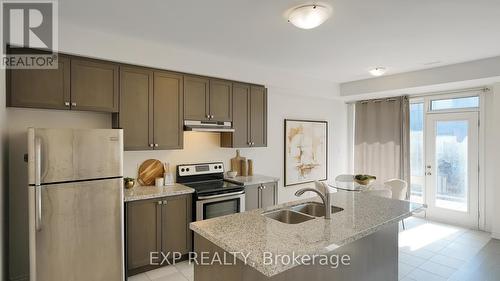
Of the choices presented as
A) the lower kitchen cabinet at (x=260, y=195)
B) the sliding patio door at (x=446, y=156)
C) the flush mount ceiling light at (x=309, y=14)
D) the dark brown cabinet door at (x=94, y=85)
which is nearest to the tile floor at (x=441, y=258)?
the sliding patio door at (x=446, y=156)

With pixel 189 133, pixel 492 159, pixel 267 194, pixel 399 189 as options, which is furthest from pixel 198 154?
pixel 492 159

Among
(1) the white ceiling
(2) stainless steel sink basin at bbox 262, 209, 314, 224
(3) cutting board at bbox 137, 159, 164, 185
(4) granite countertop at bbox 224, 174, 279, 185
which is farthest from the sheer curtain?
(3) cutting board at bbox 137, 159, 164, 185

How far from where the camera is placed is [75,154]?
2.42 meters

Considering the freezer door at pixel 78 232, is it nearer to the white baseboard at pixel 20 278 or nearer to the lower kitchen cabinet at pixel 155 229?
the lower kitchen cabinet at pixel 155 229

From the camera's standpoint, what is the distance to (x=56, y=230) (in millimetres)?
2355

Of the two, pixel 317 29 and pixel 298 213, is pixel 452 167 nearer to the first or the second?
pixel 317 29

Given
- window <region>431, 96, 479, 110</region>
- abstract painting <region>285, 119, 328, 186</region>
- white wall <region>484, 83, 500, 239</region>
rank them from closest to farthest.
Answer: white wall <region>484, 83, 500, 239</region> < window <region>431, 96, 479, 110</region> < abstract painting <region>285, 119, 328, 186</region>

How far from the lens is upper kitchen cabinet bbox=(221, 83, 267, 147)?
13.3ft

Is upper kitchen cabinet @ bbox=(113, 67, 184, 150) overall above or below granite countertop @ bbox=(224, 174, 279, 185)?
above

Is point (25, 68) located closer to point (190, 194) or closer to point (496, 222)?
point (190, 194)

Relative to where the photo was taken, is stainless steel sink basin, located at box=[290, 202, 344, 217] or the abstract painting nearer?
stainless steel sink basin, located at box=[290, 202, 344, 217]

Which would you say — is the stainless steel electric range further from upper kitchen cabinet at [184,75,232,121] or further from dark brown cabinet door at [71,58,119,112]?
dark brown cabinet door at [71,58,119,112]

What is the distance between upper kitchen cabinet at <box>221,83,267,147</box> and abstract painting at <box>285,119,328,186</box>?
833 millimetres

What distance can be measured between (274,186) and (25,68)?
3.29m
